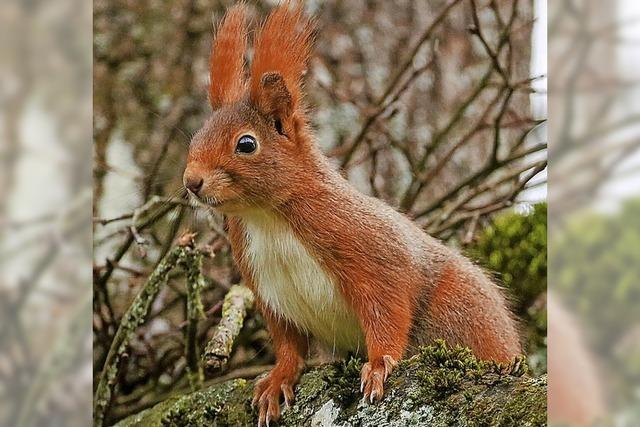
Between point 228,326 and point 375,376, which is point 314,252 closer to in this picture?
point 375,376

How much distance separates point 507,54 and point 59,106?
5.35 ft

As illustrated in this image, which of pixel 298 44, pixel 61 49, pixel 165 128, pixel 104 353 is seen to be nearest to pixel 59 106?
pixel 61 49

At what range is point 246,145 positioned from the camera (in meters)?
2.25

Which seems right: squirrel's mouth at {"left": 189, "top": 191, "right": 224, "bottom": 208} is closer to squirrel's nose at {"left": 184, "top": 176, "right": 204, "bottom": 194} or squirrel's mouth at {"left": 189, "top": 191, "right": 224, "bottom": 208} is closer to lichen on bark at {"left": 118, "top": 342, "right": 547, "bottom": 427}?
squirrel's nose at {"left": 184, "top": 176, "right": 204, "bottom": 194}

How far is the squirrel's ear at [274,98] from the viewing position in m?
2.25

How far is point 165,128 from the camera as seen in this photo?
282 cm

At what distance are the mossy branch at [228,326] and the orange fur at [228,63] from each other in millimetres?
515

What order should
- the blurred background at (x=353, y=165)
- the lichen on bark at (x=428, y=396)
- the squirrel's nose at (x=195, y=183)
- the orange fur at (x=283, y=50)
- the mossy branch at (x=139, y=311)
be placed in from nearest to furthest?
1. the lichen on bark at (x=428, y=396)
2. the blurred background at (x=353, y=165)
3. the squirrel's nose at (x=195, y=183)
4. the orange fur at (x=283, y=50)
5. the mossy branch at (x=139, y=311)

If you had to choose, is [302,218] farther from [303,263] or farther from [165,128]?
[165,128]

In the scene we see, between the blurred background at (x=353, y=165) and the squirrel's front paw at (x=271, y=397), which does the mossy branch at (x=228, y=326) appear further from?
the squirrel's front paw at (x=271, y=397)

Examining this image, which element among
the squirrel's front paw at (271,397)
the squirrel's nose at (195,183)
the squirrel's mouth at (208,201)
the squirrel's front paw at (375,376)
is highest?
the squirrel's nose at (195,183)

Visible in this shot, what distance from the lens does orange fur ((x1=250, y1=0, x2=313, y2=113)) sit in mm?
2303

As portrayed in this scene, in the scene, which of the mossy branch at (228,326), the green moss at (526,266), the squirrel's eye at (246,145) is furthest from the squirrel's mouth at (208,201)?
the green moss at (526,266)

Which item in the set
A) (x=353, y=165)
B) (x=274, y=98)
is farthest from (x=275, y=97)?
(x=353, y=165)
